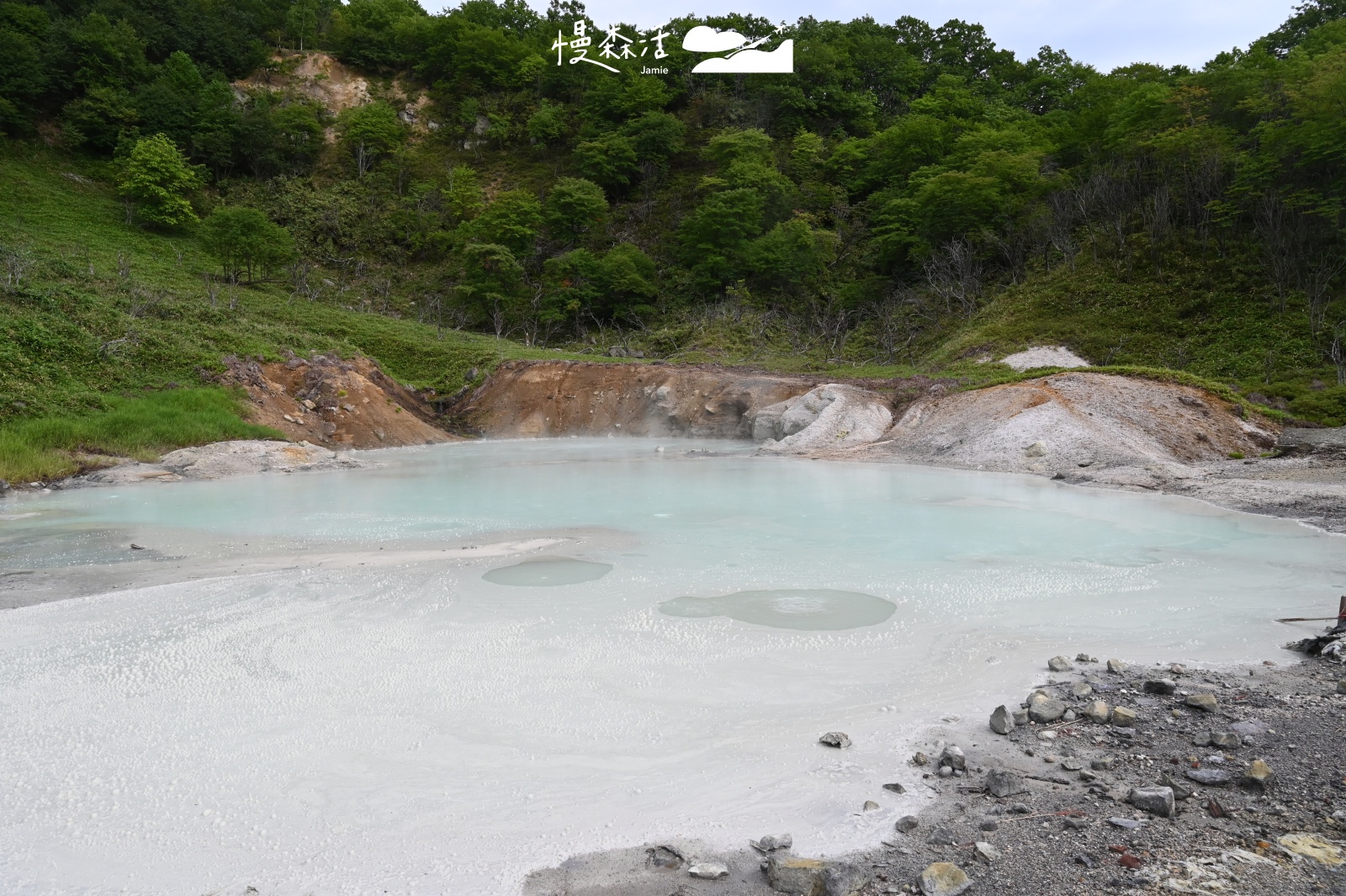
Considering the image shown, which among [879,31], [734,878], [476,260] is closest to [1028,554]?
[734,878]

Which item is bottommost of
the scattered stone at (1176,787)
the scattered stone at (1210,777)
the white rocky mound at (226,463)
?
the white rocky mound at (226,463)

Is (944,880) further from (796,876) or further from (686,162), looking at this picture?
(686,162)

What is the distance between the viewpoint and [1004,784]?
3.82 metres

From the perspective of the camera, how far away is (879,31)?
2749 inches

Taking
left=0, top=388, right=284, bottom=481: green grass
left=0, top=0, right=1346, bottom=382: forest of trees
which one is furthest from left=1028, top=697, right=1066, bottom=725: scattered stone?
left=0, top=0, right=1346, bottom=382: forest of trees

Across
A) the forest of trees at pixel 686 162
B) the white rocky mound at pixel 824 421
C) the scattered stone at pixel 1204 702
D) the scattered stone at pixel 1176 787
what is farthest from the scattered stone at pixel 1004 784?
the forest of trees at pixel 686 162

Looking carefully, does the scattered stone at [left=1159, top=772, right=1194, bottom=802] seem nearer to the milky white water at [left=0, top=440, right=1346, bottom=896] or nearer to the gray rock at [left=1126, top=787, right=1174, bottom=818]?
the gray rock at [left=1126, top=787, right=1174, bottom=818]

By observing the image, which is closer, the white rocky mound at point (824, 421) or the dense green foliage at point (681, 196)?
the white rocky mound at point (824, 421)

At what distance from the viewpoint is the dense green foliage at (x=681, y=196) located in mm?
28688

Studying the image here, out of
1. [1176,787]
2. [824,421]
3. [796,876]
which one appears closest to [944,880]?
[796,876]

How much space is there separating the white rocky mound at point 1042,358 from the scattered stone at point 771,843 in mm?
28838

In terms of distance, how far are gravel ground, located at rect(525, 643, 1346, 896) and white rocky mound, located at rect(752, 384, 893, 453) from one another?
19.2m

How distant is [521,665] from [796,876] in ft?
10.3

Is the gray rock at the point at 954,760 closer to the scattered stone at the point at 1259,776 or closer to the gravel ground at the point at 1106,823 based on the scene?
the gravel ground at the point at 1106,823
